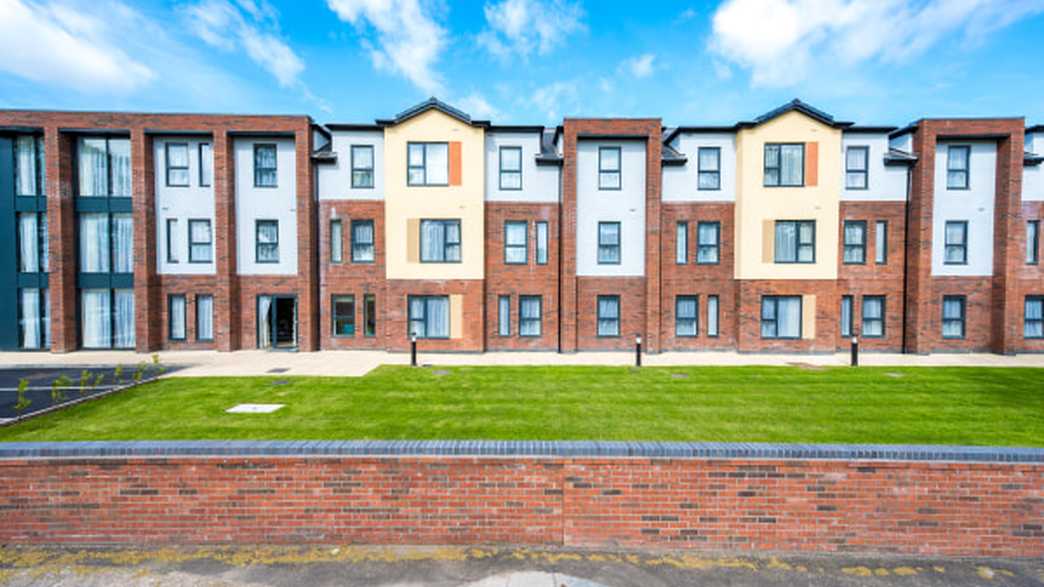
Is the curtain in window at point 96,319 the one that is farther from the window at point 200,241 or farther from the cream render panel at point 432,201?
the cream render panel at point 432,201

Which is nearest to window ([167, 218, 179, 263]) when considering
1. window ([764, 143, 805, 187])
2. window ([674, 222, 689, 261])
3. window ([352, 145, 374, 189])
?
window ([352, 145, 374, 189])

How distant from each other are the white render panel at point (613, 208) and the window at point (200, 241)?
1593 centimetres

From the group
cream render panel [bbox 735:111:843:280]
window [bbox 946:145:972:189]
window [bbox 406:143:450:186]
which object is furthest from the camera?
window [bbox 946:145:972:189]

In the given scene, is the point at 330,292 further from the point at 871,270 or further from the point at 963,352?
the point at 963,352

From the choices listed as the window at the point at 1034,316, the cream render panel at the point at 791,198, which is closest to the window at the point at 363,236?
A: the cream render panel at the point at 791,198

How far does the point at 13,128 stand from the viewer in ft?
58.4

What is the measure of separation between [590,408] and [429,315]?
409 inches

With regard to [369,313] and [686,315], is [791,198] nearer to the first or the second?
[686,315]

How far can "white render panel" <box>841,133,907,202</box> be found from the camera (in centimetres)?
1820

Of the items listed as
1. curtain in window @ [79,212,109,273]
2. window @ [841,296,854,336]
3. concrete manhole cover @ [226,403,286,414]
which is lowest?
→ concrete manhole cover @ [226,403,286,414]

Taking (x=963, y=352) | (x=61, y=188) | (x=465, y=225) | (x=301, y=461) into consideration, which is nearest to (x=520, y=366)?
(x=465, y=225)

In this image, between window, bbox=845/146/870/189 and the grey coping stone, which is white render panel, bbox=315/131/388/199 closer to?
the grey coping stone

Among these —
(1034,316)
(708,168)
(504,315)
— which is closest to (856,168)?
(708,168)

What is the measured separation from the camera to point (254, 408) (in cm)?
970
